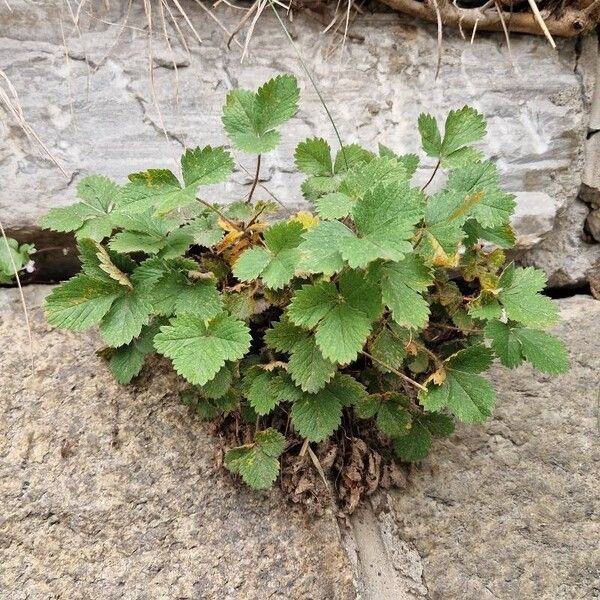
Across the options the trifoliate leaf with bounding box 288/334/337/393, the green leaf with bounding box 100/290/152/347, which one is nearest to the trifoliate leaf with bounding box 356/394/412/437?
the trifoliate leaf with bounding box 288/334/337/393

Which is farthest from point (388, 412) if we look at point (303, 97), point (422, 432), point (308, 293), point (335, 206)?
point (303, 97)

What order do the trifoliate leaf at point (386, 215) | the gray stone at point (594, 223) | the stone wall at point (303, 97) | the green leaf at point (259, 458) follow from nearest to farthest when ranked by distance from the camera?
the trifoliate leaf at point (386, 215)
the green leaf at point (259, 458)
the stone wall at point (303, 97)
the gray stone at point (594, 223)

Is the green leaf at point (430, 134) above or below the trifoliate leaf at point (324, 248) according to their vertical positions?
above

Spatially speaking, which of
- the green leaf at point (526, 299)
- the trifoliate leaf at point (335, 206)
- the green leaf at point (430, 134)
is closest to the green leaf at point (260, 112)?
the trifoliate leaf at point (335, 206)

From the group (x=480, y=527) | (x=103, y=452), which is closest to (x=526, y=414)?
(x=480, y=527)

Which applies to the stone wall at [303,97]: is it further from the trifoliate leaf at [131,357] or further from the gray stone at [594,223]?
the trifoliate leaf at [131,357]

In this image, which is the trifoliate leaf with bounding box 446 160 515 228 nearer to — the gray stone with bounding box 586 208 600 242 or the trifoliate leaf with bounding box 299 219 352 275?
the trifoliate leaf with bounding box 299 219 352 275
